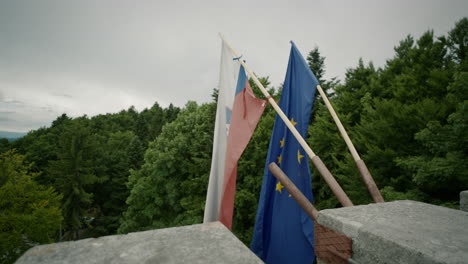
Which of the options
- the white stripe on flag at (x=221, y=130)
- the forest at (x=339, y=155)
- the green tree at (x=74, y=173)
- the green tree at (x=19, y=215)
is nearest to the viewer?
the white stripe on flag at (x=221, y=130)

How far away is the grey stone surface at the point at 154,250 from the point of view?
1.35 metres

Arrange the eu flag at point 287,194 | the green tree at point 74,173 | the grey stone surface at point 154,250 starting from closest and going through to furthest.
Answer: the grey stone surface at point 154,250, the eu flag at point 287,194, the green tree at point 74,173

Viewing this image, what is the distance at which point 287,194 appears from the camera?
15.6ft

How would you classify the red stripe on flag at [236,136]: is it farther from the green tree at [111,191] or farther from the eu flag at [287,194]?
the green tree at [111,191]

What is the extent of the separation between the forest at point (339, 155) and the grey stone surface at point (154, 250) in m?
7.17

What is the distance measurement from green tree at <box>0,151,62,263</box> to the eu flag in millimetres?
17927

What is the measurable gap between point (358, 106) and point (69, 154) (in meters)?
35.4

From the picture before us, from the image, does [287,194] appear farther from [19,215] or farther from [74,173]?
[74,173]

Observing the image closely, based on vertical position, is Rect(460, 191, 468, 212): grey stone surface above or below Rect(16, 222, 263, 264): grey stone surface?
above

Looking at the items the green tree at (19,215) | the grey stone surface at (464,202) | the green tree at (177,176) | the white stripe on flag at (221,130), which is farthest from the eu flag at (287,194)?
the green tree at (19,215)

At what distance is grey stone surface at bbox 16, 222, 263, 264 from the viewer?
1.35 m

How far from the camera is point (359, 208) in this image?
7.06 feet

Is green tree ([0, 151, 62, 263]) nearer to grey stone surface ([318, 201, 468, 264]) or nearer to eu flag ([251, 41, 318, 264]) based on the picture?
eu flag ([251, 41, 318, 264])

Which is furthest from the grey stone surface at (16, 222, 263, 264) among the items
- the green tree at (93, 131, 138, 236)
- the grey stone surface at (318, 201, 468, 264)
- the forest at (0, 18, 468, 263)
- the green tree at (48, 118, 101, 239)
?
the green tree at (93, 131, 138, 236)
